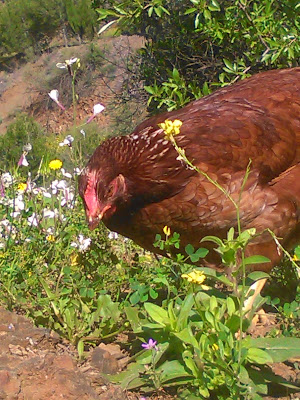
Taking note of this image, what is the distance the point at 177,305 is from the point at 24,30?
25.7 metres

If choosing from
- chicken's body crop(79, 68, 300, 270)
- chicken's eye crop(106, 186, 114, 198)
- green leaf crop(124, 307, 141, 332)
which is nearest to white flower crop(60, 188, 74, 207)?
chicken's body crop(79, 68, 300, 270)

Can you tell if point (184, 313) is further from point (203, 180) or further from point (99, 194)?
point (203, 180)

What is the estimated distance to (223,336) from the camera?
6.37ft

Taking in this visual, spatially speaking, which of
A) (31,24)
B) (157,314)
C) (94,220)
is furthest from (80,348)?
(31,24)

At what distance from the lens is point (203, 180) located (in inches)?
112

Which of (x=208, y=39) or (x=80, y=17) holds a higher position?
(x=208, y=39)

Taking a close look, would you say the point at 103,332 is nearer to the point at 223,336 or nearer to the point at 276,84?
the point at 223,336

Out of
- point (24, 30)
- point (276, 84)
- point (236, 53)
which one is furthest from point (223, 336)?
point (24, 30)

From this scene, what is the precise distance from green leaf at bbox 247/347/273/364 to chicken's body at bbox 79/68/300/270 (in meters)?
0.76

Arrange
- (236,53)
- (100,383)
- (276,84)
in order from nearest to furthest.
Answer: (100,383), (276,84), (236,53)

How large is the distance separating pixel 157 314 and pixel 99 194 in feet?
2.29

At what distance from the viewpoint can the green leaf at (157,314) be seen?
2.16 metres

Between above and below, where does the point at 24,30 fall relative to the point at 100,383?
below

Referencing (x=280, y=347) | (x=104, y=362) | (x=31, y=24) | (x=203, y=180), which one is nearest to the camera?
(x=280, y=347)
